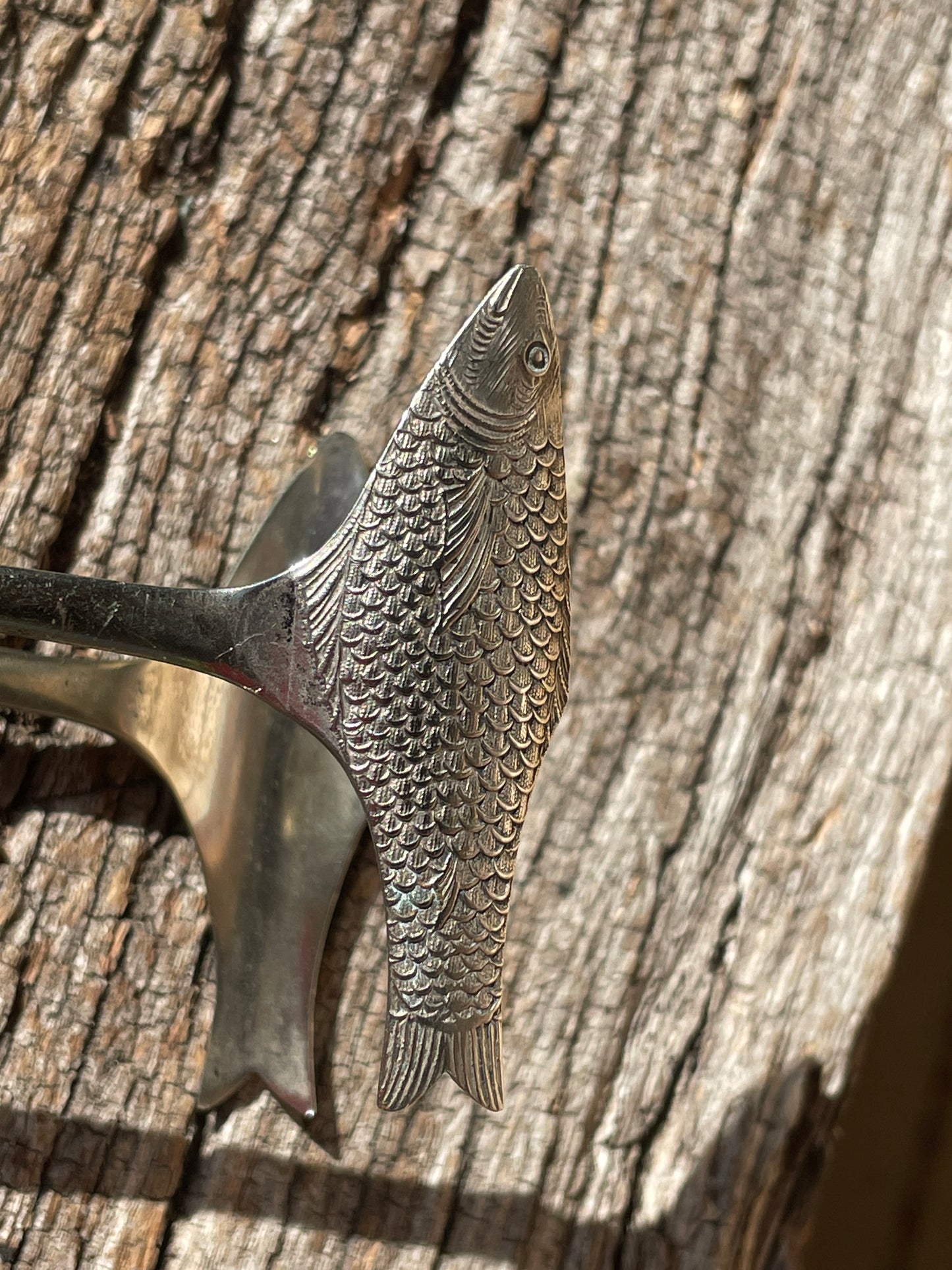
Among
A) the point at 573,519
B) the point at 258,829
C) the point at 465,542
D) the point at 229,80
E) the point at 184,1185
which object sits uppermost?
the point at 229,80

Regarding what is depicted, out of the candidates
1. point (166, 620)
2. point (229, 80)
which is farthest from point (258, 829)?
point (229, 80)

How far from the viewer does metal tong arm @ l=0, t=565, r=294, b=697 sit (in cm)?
45

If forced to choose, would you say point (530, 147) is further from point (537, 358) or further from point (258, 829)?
point (258, 829)

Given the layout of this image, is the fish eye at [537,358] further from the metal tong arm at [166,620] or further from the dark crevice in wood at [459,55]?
the dark crevice in wood at [459,55]

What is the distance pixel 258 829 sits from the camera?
547 mm

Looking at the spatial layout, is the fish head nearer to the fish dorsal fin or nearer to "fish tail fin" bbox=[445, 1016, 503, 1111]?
the fish dorsal fin

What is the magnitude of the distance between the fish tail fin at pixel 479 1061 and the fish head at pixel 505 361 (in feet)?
0.77

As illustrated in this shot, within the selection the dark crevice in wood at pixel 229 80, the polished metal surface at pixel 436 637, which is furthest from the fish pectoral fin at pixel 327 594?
the dark crevice in wood at pixel 229 80

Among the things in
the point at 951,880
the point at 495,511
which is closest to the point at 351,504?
the point at 495,511

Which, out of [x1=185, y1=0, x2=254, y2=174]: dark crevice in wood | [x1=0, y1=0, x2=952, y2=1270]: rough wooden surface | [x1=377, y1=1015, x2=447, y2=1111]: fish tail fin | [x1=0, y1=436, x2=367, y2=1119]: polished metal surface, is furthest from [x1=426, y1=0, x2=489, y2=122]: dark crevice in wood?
[x1=377, y1=1015, x2=447, y2=1111]: fish tail fin

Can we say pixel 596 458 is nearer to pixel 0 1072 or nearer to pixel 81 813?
pixel 81 813

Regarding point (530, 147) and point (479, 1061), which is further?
point (530, 147)

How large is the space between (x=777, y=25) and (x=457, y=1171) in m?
0.70

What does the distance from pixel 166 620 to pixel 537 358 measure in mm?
180
